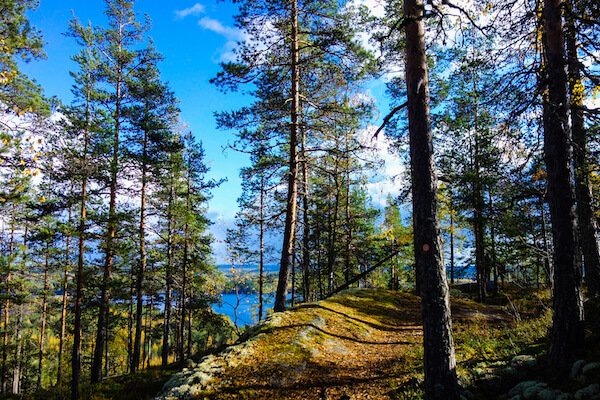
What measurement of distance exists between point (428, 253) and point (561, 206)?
89.8 inches

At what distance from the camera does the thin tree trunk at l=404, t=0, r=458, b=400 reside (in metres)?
4.06

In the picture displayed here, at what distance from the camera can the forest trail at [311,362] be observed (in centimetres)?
507

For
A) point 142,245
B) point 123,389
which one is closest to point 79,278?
point 142,245

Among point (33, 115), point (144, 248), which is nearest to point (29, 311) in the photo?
point (144, 248)

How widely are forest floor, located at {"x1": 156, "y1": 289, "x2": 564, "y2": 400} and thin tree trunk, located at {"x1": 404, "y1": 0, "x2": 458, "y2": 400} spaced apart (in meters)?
0.72

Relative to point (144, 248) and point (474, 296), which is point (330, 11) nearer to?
point (144, 248)

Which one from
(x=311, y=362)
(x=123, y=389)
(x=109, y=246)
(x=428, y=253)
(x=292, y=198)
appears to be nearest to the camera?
(x=428, y=253)

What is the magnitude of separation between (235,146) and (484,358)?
28.1ft

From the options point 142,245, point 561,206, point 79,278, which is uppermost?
point 561,206

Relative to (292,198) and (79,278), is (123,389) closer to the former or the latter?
(79,278)

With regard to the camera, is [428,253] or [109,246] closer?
[428,253]

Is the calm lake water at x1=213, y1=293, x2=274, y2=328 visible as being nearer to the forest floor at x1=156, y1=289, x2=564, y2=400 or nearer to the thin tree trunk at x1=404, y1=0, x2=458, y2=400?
the forest floor at x1=156, y1=289, x2=564, y2=400

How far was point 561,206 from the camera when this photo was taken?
456 centimetres

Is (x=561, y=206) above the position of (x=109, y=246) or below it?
above
